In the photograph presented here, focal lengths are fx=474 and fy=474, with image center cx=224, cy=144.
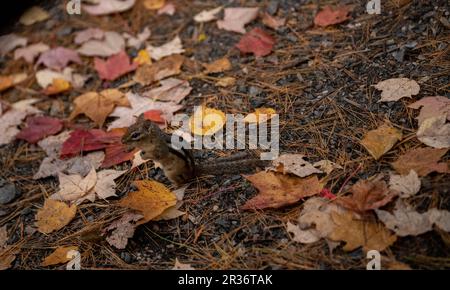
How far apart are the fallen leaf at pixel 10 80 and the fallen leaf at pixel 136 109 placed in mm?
1111

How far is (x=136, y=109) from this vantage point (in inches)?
130

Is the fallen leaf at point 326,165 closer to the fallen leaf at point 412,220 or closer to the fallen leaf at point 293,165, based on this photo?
the fallen leaf at point 293,165

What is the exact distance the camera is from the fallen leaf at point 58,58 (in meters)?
3.89

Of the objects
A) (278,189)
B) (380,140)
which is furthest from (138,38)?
(380,140)

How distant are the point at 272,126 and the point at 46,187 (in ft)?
4.75

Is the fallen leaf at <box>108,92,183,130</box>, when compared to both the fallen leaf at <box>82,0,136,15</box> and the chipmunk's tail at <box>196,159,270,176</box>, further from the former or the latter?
the fallen leaf at <box>82,0,136,15</box>

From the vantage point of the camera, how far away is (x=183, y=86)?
3.38 metres

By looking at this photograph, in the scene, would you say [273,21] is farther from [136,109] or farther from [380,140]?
[380,140]

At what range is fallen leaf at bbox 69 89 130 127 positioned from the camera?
3.32 meters

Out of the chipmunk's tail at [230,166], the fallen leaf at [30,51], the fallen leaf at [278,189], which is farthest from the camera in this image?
the fallen leaf at [30,51]

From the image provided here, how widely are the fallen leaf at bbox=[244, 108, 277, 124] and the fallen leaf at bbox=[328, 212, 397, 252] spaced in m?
0.92

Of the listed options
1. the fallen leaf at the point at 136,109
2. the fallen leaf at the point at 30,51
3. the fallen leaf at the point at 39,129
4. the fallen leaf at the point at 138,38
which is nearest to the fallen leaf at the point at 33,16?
A: the fallen leaf at the point at 30,51
